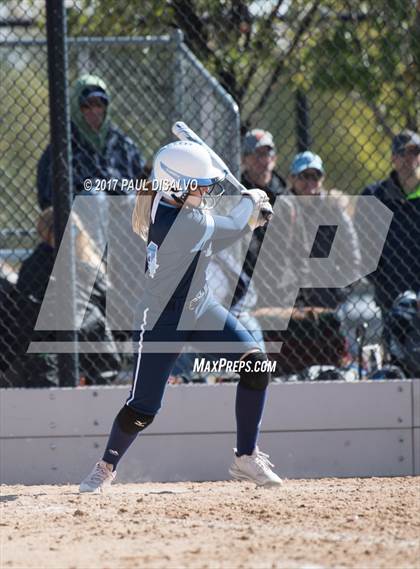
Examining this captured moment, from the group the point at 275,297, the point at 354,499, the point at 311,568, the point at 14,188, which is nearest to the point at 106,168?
the point at 14,188

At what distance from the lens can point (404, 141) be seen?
663cm

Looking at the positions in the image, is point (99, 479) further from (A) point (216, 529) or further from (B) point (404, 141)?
(B) point (404, 141)

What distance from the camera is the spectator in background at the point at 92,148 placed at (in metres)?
6.30

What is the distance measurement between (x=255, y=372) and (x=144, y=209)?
3.30 ft

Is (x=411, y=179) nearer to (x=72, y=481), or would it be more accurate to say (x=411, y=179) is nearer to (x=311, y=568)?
(x=72, y=481)

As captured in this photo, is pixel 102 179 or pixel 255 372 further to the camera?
pixel 102 179

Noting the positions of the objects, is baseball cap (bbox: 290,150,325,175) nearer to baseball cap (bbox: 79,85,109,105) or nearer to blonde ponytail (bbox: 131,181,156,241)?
baseball cap (bbox: 79,85,109,105)

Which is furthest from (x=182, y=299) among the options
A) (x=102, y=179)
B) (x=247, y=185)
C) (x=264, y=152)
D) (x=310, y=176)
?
(x=310, y=176)

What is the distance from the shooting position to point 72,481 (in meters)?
6.03

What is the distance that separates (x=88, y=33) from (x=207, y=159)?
2793mm

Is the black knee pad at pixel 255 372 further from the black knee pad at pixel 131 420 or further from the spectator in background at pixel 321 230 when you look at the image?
the spectator in background at pixel 321 230

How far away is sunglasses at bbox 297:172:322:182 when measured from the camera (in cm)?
665

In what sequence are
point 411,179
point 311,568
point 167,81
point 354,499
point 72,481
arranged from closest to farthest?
1. point 311,568
2. point 354,499
3. point 72,481
4. point 411,179
5. point 167,81

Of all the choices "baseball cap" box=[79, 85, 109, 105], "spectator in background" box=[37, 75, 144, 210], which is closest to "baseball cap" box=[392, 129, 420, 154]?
"spectator in background" box=[37, 75, 144, 210]
